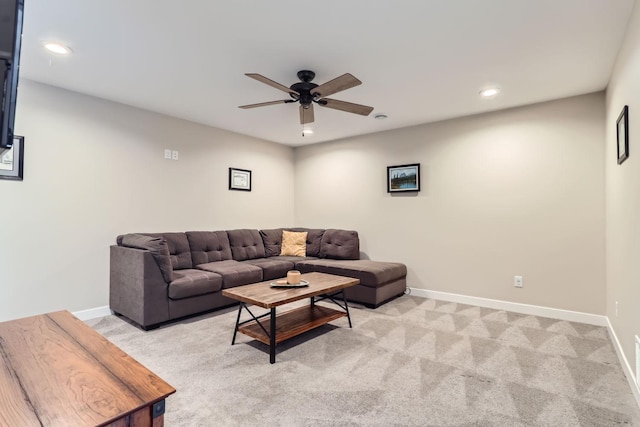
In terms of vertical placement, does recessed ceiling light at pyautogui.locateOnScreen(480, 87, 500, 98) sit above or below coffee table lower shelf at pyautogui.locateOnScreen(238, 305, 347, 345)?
above

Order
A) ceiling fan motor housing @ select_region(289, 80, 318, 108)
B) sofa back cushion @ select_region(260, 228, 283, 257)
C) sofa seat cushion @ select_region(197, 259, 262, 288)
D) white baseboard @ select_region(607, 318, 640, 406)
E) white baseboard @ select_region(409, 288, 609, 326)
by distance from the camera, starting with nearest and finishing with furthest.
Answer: white baseboard @ select_region(607, 318, 640, 406) < ceiling fan motor housing @ select_region(289, 80, 318, 108) < white baseboard @ select_region(409, 288, 609, 326) < sofa seat cushion @ select_region(197, 259, 262, 288) < sofa back cushion @ select_region(260, 228, 283, 257)

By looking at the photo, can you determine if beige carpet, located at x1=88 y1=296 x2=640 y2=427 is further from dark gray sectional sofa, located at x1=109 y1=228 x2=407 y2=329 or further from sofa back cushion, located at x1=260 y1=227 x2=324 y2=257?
sofa back cushion, located at x1=260 y1=227 x2=324 y2=257

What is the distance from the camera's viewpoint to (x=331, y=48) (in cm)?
243

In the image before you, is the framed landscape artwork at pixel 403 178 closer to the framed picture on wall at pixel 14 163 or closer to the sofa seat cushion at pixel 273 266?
the sofa seat cushion at pixel 273 266

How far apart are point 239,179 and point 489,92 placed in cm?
346

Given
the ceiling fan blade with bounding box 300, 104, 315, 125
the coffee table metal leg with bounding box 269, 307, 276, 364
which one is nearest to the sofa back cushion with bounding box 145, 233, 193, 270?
the coffee table metal leg with bounding box 269, 307, 276, 364

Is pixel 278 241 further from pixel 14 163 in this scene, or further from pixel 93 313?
pixel 14 163

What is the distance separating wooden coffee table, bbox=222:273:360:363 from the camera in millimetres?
2424

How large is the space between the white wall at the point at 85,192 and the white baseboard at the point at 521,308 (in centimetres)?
321

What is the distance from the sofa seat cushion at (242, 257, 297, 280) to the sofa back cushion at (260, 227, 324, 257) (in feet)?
1.53

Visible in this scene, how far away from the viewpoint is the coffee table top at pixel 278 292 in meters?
2.42

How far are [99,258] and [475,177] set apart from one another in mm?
4421

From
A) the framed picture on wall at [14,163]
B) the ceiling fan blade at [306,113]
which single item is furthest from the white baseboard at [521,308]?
the framed picture on wall at [14,163]

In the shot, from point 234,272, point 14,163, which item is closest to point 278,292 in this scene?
point 234,272
